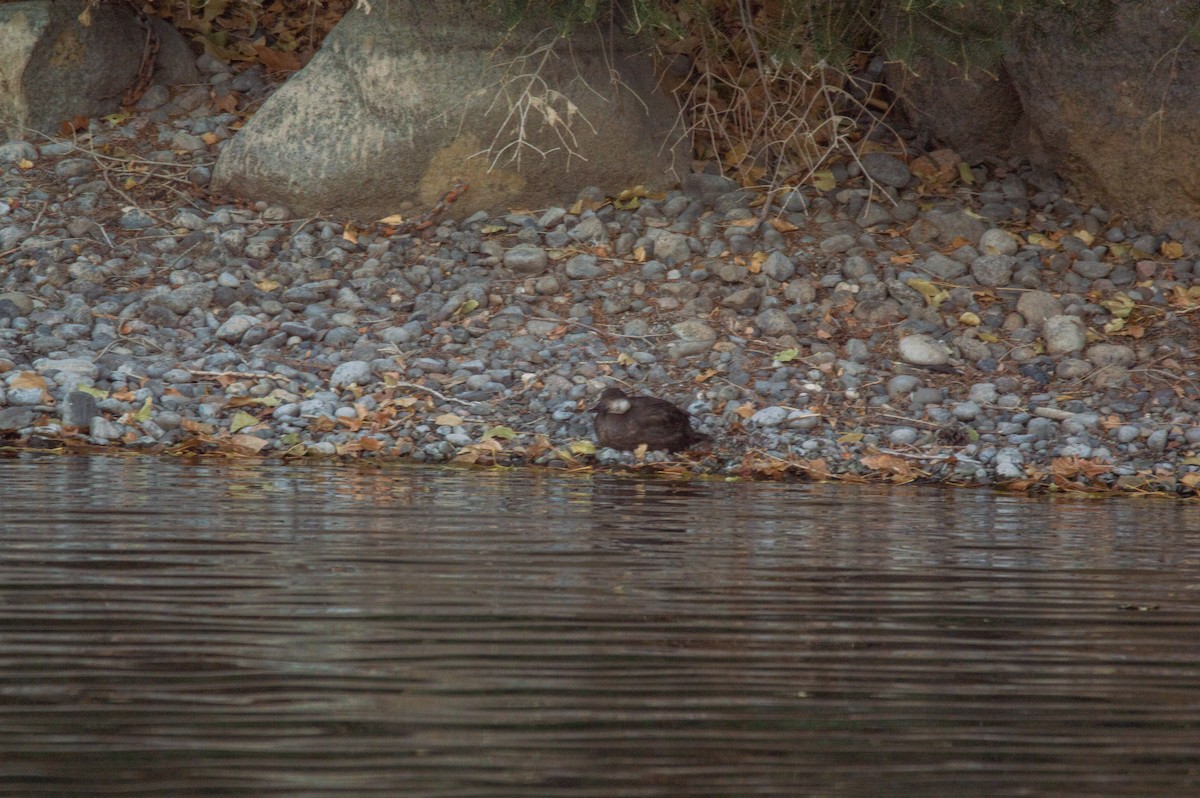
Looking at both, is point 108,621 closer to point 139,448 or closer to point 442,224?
point 139,448

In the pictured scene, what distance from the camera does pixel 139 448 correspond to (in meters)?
7.09

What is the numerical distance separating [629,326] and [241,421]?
2148mm

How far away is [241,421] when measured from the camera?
725 cm

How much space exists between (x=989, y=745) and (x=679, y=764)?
52 centimetres

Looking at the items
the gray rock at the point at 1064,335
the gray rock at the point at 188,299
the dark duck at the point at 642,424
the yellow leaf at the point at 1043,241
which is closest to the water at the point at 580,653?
the dark duck at the point at 642,424

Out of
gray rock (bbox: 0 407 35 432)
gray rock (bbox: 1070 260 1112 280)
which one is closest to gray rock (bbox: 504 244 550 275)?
gray rock (bbox: 0 407 35 432)

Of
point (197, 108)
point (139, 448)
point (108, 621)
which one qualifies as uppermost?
point (197, 108)

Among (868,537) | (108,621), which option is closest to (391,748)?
(108,621)

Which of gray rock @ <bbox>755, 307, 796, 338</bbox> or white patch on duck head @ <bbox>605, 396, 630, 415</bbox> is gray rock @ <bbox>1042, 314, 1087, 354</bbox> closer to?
gray rock @ <bbox>755, 307, 796, 338</bbox>

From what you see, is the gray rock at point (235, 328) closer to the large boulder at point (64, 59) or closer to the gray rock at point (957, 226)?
the large boulder at point (64, 59)

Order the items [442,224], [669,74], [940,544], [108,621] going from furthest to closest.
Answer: [669,74]
[442,224]
[940,544]
[108,621]

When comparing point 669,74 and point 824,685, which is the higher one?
point 669,74

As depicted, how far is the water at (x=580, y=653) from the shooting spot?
86.5 inches

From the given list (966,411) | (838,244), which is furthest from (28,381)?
(966,411)
